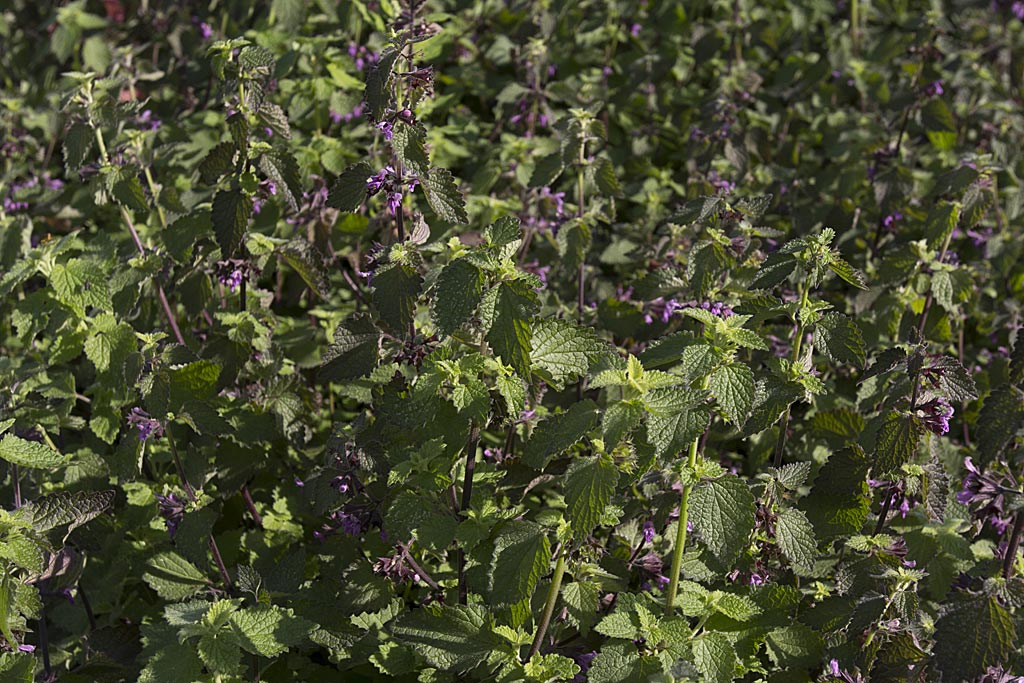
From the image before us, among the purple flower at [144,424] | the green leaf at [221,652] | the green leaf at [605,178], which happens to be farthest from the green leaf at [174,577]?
the green leaf at [605,178]

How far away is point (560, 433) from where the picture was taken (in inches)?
98.5

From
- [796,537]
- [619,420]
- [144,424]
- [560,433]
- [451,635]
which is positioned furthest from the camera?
[144,424]

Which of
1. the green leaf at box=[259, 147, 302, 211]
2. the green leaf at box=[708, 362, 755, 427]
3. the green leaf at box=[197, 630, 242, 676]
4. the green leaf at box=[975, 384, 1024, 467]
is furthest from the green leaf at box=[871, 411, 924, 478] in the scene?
the green leaf at box=[259, 147, 302, 211]

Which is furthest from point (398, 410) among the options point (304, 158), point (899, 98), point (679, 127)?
point (679, 127)

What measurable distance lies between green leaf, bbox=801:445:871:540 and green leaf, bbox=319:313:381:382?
54.9 inches

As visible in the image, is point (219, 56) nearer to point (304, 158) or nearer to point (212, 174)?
point (212, 174)

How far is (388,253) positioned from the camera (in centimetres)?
295

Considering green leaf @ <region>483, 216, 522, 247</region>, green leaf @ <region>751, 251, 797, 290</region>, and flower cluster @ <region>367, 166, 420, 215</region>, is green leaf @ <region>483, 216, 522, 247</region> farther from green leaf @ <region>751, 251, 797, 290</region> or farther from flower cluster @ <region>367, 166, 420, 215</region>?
green leaf @ <region>751, 251, 797, 290</region>

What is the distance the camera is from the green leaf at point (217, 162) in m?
3.49

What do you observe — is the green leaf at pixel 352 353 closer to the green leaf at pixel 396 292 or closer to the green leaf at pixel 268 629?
the green leaf at pixel 396 292

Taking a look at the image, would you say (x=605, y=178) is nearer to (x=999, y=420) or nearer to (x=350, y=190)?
(x=350, y=190)

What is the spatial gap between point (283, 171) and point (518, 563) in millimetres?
1660

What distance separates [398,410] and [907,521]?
1.93 m

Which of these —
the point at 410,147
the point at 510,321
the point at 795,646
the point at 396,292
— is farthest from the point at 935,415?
the point at 410,147
